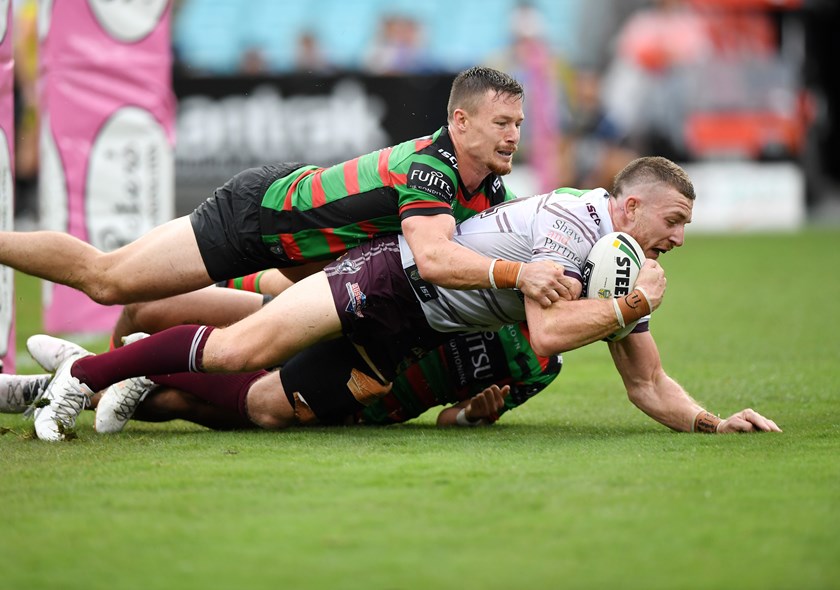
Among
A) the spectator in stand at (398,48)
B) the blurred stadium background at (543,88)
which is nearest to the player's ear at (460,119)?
the blurred stadium background at (543,88)

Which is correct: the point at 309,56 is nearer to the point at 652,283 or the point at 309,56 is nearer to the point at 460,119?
the point at 460,119

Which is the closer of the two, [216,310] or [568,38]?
[216,310]

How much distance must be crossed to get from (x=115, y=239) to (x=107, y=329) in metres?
0.74

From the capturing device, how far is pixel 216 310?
21.6ft

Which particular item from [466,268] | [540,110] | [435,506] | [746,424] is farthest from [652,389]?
[540,110]

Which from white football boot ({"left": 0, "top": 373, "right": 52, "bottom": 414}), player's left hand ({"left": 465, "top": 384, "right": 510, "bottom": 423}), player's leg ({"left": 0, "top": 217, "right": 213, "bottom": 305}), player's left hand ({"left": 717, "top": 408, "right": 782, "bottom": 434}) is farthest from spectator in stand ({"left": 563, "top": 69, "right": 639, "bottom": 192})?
white football boot ({"left": 0, "top": 373, "right": 52, "bottom": 414})

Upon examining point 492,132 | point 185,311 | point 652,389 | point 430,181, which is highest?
point 492,132

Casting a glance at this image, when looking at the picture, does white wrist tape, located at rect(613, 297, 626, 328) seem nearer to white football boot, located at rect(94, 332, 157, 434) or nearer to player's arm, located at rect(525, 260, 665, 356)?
player's arm, located at rect(525, 260, 665, 356)

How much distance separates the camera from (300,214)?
19.5ft

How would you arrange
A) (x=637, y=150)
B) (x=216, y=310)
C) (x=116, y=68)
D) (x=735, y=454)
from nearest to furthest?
(x=735, y=454), (x=216, y=310), (x=116, y=68), (x=637, y=150)

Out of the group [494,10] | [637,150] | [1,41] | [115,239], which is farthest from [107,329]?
[494,10]

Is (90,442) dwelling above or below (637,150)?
below

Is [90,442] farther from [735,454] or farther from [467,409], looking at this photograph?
[735,454]

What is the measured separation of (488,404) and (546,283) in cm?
100
